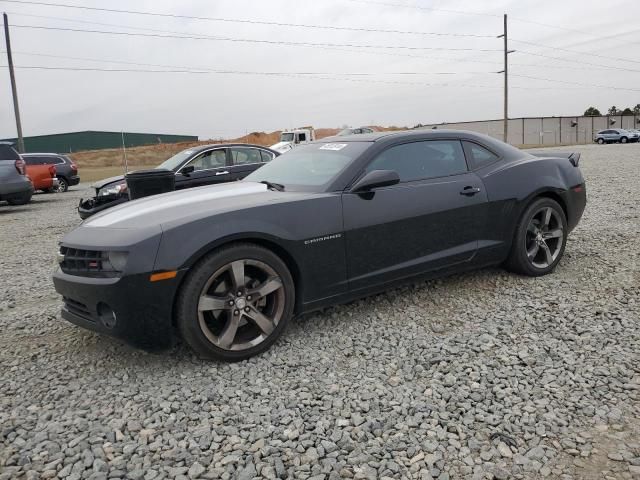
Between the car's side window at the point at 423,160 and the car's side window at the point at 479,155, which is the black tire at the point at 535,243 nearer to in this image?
the car's side window at the point at 479,155

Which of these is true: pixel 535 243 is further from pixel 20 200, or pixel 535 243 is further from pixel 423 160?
pixel 20 200

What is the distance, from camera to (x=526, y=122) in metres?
59.3

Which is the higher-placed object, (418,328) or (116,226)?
(116,226)

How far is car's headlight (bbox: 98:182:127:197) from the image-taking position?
9.19 m

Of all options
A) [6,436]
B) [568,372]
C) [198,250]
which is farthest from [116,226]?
[568,372]

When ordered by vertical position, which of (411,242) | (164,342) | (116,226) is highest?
(116,226)

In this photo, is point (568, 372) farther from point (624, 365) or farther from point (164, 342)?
point (164, 342)

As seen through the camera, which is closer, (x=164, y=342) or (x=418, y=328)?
(x=164, y=342)

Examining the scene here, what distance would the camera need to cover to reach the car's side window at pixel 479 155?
4.49 m

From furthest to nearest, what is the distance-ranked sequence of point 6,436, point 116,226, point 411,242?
1. point 411,242
2. point 116,226
3. point 6,436

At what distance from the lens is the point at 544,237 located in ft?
15.5

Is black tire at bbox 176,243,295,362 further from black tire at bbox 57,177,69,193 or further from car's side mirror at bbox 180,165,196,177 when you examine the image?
black tire at bbox 57,177,69,193

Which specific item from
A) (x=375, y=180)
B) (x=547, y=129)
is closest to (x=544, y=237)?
(x=375, y=180)

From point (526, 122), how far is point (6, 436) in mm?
63800
